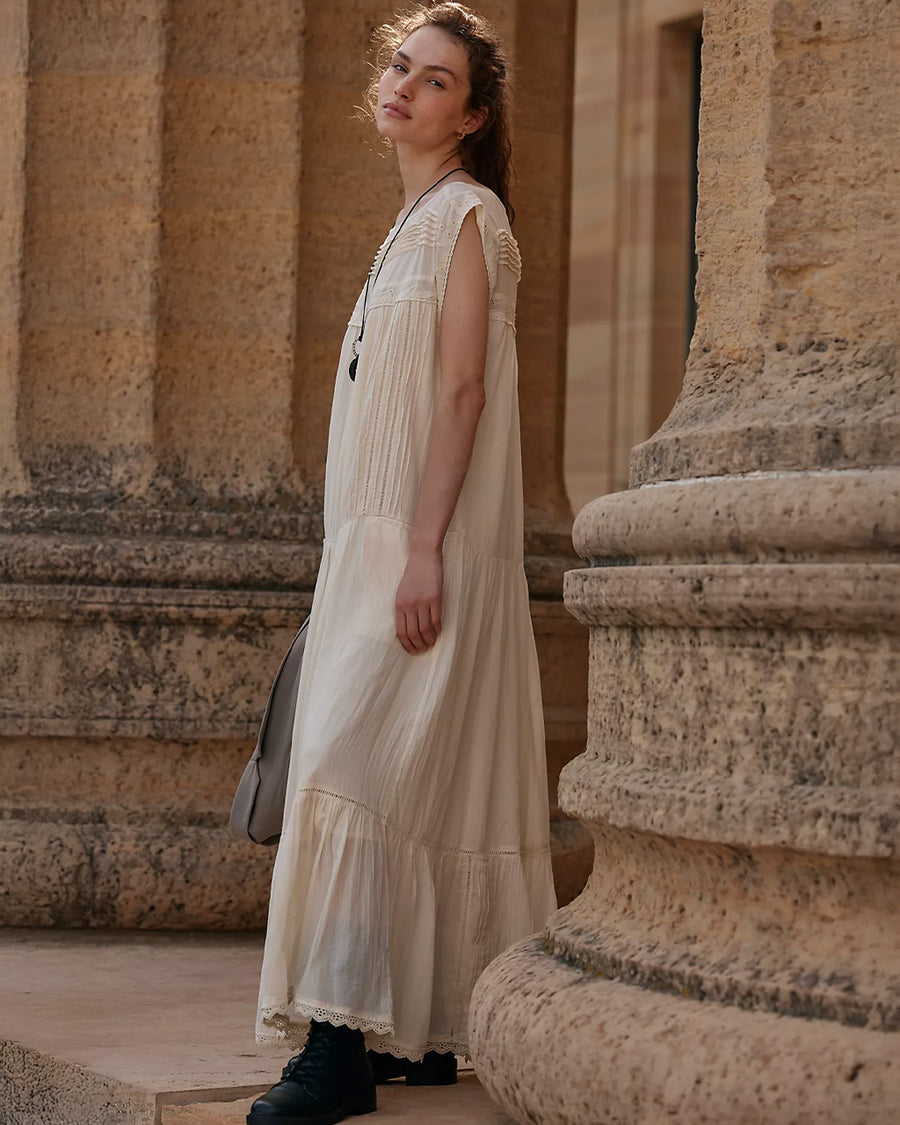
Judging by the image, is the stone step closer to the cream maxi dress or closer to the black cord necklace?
the cream maxi dress

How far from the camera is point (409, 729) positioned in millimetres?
3293

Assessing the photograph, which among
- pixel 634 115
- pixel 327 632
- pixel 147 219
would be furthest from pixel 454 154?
pixel 634 115

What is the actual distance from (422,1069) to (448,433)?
110cm

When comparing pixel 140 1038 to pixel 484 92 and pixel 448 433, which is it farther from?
pixel 484 92

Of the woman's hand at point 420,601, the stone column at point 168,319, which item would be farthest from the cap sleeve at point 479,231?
the stone column at point 168,319

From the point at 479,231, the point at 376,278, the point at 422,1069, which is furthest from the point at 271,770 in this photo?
the point at 479,231

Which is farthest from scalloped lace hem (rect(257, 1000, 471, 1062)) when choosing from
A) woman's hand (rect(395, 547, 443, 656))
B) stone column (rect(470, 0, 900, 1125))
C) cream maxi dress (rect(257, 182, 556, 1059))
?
woman's hand (rect(395, 547, 443, 656))

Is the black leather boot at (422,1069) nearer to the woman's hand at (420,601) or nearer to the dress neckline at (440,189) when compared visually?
the woman's hand at (420,601)

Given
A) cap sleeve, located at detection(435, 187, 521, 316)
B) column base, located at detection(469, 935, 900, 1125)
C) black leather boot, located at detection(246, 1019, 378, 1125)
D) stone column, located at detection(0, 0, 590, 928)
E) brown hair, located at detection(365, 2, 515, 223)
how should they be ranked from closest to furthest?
column base, located at detection(469, 935, 900, 1125), black leather boot, located at detection(246, 1019, 378, 1125), cap sleeve, located at detection(435, 187, 521, 316), brown hair, located at detection(365, 2, 515, 223), stone column, located at detection(0, 0, 590, 928)

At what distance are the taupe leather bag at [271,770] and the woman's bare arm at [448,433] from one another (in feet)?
0.98

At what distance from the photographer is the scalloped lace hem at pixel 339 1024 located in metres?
3.17

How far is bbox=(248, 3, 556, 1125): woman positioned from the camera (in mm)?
3209

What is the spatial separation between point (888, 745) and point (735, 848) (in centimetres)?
24

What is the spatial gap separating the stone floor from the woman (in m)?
0.15
